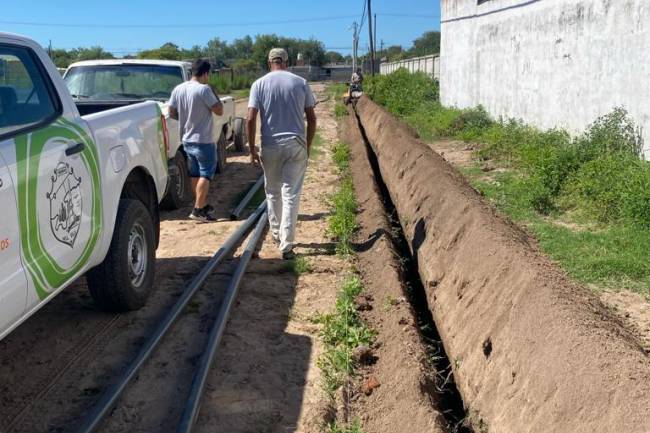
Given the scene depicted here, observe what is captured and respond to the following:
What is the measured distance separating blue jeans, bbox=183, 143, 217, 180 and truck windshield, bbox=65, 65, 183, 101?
1.66 m

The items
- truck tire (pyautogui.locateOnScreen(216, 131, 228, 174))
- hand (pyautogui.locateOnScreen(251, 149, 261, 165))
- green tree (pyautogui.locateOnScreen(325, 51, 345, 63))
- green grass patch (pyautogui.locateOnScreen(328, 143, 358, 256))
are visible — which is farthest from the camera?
green tree (pyautogui.locateOnScreen(325, 51, 345, 63))

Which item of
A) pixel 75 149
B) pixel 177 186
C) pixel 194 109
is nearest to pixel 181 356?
pixel 75 149

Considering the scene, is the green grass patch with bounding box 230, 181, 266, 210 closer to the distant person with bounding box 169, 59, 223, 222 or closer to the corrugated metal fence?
the distant person with bounding box 169, 59, 223, 222

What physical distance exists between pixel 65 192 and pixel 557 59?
987 cm

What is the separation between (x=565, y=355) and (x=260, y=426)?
5.68 feet

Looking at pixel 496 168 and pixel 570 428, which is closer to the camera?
pixel 570 428

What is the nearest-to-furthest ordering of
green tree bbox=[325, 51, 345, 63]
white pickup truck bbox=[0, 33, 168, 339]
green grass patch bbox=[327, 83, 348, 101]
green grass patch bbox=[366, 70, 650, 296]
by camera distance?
white pickup truck bbox=[0, 33, 168, 339] < green grass patch bbox=[366, 70, 650, 296] < green grass patch bbox=[327, 83, 348, 101] < green tree bbox=[325, 51, 345, 63]

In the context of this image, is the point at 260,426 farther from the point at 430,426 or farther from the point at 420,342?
the point at 420,342

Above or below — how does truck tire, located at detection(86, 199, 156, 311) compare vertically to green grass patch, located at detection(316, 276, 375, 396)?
above

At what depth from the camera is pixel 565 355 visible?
3469mm

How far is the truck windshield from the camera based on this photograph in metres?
9.43

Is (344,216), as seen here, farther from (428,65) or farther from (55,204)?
(428,65)

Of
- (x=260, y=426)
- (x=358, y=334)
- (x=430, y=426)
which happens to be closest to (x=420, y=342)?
(x=358, y=334)

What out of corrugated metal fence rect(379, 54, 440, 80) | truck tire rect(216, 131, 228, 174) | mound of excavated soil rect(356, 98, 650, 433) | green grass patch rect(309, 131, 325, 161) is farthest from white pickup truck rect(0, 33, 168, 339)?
corrugated metal fence rect(379, 54, 440, 80)
